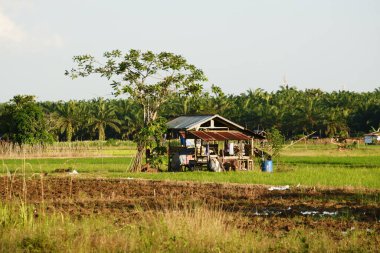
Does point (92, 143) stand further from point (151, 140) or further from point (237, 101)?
point (151, 140)

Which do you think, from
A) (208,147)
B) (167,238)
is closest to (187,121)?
(208,147)

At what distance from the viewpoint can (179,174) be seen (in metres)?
25.2

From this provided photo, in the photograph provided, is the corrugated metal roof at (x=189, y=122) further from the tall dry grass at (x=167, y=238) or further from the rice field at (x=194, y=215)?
the tall dry grass at (x=167, y=238)

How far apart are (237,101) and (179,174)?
2366 inches

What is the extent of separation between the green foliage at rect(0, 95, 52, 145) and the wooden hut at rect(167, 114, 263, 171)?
18425 mm

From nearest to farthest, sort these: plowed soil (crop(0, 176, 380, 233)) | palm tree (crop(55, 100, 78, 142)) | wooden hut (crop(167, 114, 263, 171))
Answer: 1. plowed soil (crop(0, 176, 380, 233))
2. wooden hut (crop(167, 114, 263, 171))
3. palm tree (crop(55, 100, 78, 142))

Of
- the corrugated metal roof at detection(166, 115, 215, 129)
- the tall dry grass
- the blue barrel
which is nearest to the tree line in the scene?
the corrugated metal roof at detection(166, 115, 215, 129)

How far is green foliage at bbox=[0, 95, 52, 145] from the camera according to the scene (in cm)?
4675

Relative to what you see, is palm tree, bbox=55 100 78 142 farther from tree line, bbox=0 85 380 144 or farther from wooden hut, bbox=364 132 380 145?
wooden hut, bbox=364 132 380 145

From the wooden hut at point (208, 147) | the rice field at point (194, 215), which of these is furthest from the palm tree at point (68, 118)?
the rice field at point (194, 215)

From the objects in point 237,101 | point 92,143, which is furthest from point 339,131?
point 92,143

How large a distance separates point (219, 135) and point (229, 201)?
13.9 metres

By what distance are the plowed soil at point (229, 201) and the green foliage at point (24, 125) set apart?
84.8ft

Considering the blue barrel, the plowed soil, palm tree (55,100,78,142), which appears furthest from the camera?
palm tree (55,100,78,142)
